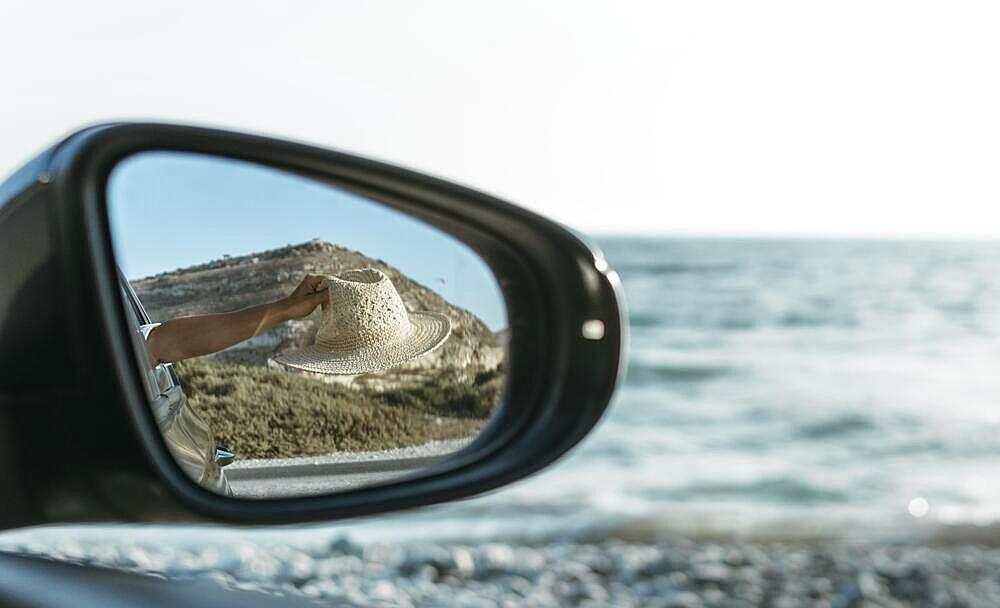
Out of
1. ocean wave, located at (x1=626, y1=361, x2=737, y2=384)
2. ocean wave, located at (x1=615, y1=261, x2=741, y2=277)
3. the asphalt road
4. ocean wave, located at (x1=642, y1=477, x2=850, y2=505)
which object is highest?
ocean wave, located at (x1=615, y1=261, x2=741, y2=277)

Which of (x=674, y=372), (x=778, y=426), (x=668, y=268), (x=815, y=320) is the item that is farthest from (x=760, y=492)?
(x=668, y=268)

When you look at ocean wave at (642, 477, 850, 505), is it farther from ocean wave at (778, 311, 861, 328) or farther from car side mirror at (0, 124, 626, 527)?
ocean wave at (778, 311, 861, 328)

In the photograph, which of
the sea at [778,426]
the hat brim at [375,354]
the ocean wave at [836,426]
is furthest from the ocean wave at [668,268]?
the hat brim at [375,354]

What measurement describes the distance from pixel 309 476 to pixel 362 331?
0.15m

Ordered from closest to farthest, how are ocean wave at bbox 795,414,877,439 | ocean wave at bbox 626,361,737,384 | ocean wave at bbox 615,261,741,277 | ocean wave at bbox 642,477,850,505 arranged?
ocean wave at bbox 642,477,850,505, ocean wave at bbox 795,414,877,439, ocean wave at bbox 626,361,737,384, ocean wave at bbox 615,261,741,277

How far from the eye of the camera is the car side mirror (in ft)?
2.65

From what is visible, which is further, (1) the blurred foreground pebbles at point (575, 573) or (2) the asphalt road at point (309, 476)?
(1) the blurred foreground pebbles at point (575, 573)

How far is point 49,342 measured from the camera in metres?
0.79

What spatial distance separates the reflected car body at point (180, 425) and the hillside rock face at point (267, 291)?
0.02 metres

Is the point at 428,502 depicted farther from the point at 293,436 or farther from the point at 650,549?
the point at 650,549

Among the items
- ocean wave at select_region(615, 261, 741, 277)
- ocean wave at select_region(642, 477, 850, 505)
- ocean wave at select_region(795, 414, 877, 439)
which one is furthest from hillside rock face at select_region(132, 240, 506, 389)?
ocean wave at select_region(615, 261, 741, 277)

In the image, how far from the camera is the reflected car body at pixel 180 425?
0.87 metres

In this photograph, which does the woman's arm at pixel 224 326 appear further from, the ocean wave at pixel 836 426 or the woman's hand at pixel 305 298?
the ocean wave at pixel 836 426

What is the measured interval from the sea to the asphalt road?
103 millimetres
